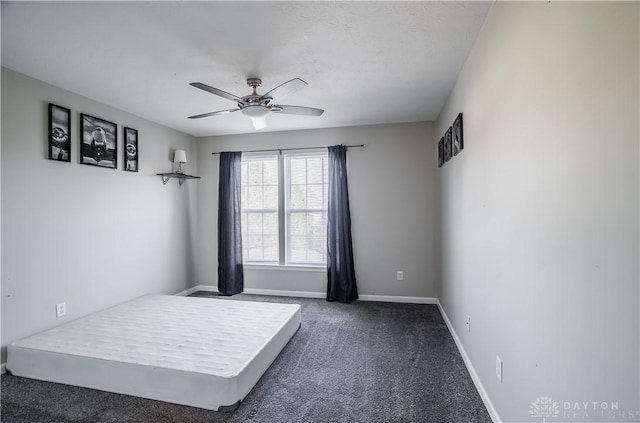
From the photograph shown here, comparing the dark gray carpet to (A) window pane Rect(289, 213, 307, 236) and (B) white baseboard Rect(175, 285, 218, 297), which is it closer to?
(A) window pane Rect(289, 213, 307, 236)

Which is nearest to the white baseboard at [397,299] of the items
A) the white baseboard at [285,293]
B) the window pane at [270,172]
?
the white baseboard at [285,293]

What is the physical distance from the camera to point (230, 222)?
4414mm

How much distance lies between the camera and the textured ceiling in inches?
67.4

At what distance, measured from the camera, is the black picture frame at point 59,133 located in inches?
104

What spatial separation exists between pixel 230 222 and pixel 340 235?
168cm

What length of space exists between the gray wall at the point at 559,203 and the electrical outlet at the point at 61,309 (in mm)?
3593

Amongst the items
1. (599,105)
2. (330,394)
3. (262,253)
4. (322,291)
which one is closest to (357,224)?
(322,291)

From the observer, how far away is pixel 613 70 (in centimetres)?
81

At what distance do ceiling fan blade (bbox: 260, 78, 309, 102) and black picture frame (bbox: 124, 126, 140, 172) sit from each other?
2138 mm

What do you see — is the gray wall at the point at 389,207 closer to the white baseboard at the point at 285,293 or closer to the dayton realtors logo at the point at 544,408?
the white baseboard at the point at 285,293

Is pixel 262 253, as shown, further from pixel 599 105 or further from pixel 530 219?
pixel 599 105

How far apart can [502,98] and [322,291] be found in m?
3.36

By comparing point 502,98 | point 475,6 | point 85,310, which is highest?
point 475,6

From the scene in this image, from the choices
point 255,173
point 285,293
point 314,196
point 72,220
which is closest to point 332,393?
point 285,293
